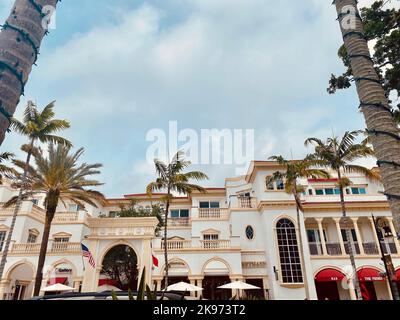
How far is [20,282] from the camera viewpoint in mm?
24406

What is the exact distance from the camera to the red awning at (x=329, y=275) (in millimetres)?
22922

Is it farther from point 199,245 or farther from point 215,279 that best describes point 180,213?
point 215,279

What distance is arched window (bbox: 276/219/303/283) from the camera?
22.6 meters

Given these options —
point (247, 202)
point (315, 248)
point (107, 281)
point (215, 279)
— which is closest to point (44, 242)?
point (107, 281)

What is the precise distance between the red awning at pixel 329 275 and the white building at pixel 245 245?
0.26ft

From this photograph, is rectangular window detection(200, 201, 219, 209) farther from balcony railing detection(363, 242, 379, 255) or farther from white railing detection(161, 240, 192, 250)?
balcony railing detection(363, 242, 379, 255)

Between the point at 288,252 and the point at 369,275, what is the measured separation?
6.84 meters

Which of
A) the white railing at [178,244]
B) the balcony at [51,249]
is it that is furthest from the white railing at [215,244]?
the balcony at [51,249]

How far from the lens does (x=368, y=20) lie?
903cm

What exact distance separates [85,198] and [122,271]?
314 inches
